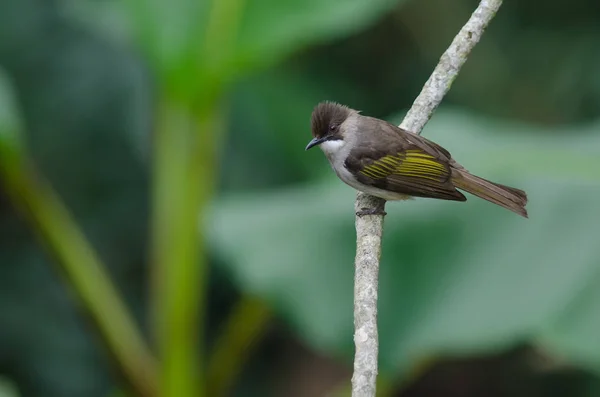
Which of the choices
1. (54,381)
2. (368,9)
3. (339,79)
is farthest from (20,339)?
(368,9)

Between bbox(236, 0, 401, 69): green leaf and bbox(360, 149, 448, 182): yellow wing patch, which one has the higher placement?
bbox(236, 0, 401, 69): green leaf

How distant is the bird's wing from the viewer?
379cm

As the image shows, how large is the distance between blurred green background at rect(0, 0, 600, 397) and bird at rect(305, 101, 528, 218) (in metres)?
0.53

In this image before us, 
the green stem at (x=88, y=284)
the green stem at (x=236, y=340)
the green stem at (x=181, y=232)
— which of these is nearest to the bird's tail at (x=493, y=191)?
the green stem at (x=181, y=232)

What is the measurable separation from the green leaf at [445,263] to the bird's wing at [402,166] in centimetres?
59

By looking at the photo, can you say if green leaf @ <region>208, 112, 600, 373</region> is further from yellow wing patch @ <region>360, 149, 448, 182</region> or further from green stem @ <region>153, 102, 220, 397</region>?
yellow wing patch @ <region>360, 149, 448, 182</region>

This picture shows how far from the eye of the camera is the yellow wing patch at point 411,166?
386 cm

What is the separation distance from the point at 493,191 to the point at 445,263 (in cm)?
58

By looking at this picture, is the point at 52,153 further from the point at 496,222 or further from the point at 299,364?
the point at 496,222

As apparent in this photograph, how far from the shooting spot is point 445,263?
434cm

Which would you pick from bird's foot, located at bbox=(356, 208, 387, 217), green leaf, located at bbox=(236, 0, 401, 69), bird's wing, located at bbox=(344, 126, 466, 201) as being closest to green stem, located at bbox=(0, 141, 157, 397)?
green leaf, located at bbox=(236, 0, 401, 69)

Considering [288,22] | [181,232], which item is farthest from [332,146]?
[288,22]

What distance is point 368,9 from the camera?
5.00 m

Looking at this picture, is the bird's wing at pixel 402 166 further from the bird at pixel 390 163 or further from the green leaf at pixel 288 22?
the green leaf at pixel 288 22
